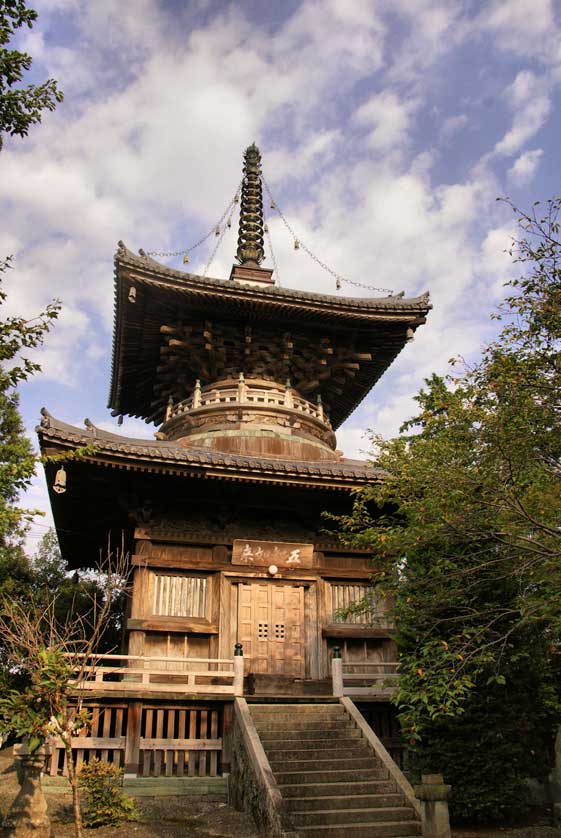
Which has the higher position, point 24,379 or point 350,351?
point 350,351

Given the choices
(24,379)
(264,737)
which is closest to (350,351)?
(264,737)

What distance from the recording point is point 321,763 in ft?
37.6

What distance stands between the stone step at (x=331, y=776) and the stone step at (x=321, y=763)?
5.3 inches

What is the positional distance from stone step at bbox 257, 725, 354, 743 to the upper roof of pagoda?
33.2ft

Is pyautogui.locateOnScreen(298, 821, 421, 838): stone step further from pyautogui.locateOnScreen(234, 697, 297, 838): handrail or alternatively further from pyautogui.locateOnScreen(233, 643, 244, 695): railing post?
pyautogui.locateOnScreen(233, 643, 244, 695): railing post

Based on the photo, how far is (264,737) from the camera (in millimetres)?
12211

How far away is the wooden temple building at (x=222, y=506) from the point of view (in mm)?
13609

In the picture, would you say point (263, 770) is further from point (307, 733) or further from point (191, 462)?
point (191, 462)

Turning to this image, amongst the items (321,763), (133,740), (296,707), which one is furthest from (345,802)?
(133,740)

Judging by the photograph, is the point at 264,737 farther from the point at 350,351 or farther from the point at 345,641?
the point at 350,351

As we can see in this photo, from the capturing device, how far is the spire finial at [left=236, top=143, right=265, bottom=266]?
79.9ft

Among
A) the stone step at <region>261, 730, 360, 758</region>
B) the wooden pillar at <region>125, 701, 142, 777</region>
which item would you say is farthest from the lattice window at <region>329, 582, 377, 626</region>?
the wooden pillar at <region>125, 701, 142, 777</region>

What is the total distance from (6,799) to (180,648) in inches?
193

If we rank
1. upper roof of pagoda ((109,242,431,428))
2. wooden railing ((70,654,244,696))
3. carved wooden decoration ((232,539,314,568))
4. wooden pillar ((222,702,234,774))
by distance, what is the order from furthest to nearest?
upper roof of pagoda ((109,242,431,428)), carved wooden decoration ((232,539,314,568)), wooden pillar ((222,702,234,774)), wooden railing ((70,654,244,696))
